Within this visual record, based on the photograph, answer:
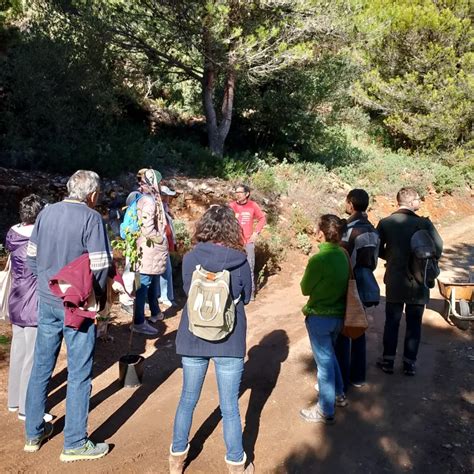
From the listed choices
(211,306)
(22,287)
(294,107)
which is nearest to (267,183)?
(294,107)

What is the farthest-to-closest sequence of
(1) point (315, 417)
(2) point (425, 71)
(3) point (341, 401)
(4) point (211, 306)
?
1. (2) point (425, 71)
2. (3) point (341, 401)
3. (1) point (315, 417)
4. (4) point (211, 306)

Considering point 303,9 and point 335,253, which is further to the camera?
point 303,9

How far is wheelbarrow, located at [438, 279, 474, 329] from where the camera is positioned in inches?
245

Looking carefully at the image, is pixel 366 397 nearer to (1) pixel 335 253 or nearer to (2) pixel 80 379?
(1) pixel 335 253

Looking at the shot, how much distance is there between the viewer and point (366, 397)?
14.5ft

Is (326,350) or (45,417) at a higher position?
(326,350)

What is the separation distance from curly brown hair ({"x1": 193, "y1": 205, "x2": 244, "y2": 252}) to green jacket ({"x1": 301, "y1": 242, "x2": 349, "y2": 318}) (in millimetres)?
950

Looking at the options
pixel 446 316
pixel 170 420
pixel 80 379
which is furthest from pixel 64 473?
pixel 446 316

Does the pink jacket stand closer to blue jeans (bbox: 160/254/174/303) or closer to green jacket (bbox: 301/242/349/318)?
blue jeans (bbox: 160/254/174/303)

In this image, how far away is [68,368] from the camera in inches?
128

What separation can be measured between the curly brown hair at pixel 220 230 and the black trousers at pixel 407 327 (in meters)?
2.37

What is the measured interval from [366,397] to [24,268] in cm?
330

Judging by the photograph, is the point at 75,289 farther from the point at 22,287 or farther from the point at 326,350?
the point at 326,350

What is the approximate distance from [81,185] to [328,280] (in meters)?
2.05
